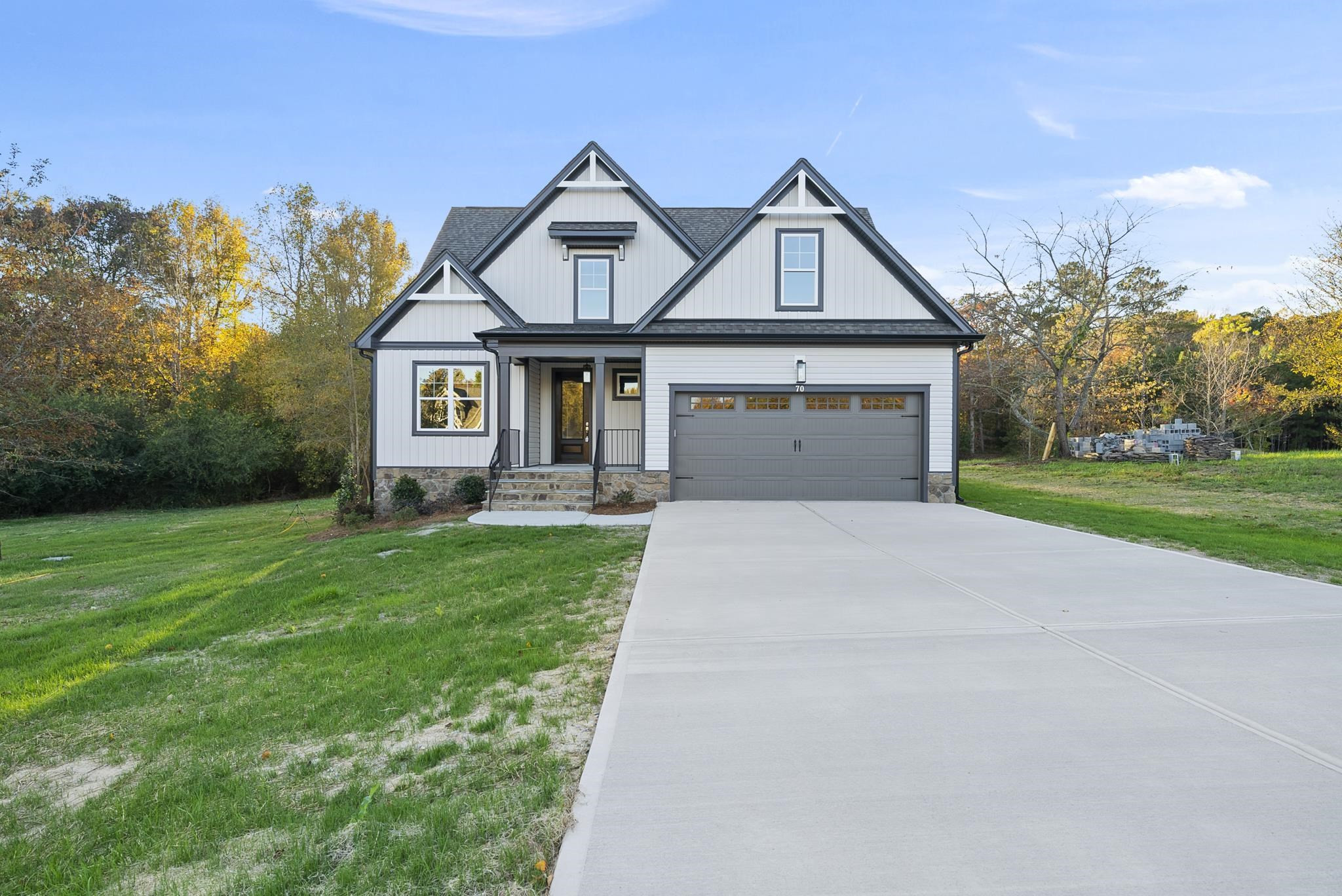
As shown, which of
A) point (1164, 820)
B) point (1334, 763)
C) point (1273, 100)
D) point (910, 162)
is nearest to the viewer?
point (1164, 820)

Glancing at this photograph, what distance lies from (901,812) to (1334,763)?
191cm

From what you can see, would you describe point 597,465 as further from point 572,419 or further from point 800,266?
point 800,266

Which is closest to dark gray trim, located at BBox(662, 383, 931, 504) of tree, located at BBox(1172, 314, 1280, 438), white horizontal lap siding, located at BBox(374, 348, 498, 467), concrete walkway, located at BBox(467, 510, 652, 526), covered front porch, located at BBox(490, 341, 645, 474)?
covered front porch, located at BBox(490, 341, 645, 474)

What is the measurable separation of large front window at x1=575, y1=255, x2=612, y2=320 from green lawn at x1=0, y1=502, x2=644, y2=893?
882 centimetres

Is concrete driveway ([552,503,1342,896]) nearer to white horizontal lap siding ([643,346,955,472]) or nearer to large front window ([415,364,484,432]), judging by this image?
white horizontal lap siding ([643,346,955,472])

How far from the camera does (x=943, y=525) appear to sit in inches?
389

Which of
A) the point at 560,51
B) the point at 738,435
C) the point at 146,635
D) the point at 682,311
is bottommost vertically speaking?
the point at 146,635

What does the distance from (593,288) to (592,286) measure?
3cm

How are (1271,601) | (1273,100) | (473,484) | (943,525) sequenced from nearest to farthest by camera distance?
(1271,601) → (943,525) → (473,484) → (1273,100)

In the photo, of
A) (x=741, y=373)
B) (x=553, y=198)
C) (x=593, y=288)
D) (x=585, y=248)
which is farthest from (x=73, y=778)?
(x=553, y=198)

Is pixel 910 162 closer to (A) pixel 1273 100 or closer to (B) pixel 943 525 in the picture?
(A) pixel 1273 100

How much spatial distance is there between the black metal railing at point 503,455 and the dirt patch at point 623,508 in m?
2.12

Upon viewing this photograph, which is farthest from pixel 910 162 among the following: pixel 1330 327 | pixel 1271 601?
pixel 1271 601

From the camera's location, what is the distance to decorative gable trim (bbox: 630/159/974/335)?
13.5 meters
